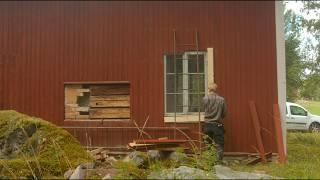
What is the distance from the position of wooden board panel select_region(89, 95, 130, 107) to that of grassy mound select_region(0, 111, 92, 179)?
7.34 feet

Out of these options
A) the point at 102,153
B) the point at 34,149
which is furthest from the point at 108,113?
the point at 34,149

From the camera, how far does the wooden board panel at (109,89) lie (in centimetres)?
1239

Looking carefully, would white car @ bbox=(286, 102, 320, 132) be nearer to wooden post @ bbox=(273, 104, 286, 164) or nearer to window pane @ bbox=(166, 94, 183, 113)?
wooden post @ bbox=(273, 104, 286, 164)

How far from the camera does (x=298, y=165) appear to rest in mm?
10141

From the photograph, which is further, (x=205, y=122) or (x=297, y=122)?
(x=297, y=122)

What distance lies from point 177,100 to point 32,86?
3.63 metres

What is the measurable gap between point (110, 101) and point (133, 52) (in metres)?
1.31

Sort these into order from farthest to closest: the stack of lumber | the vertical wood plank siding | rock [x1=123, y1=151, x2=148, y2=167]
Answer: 1. the vertical wood plank siding
2. the stack of lumber
3. rock [x1=123, y1=151, x2=148, y2=167]

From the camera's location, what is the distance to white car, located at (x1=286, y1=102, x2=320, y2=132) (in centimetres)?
2366

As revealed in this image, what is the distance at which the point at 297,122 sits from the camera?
23875mm

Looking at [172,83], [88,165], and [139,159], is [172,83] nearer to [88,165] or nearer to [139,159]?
[139,159]

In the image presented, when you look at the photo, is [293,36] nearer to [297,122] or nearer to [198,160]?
[297,122]

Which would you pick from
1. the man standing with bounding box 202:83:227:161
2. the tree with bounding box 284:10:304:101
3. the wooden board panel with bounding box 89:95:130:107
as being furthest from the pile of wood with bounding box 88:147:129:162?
the tree with bounding box 284:10:304:101

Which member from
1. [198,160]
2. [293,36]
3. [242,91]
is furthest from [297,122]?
[198,160]
